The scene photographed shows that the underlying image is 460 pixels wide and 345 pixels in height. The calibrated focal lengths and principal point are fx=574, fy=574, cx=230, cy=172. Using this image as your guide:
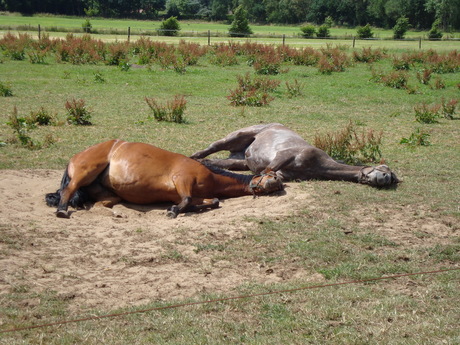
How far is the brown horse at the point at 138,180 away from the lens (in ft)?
24.7

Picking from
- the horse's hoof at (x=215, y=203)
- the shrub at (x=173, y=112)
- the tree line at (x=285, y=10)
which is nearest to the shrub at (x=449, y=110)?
the shrub at (x=173, y=112)

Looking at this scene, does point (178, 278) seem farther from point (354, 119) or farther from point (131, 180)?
point (354, 119)

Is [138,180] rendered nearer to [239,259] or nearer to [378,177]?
[239,259]

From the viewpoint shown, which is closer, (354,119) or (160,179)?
(160,179)

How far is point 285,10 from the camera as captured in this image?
109 meters

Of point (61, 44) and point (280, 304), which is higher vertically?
point (61, 44)

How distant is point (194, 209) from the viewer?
24.7 feet

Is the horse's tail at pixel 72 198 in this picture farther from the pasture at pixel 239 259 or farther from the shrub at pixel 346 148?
the shrub at pixel 346 148

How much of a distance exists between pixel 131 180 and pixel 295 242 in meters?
2.45

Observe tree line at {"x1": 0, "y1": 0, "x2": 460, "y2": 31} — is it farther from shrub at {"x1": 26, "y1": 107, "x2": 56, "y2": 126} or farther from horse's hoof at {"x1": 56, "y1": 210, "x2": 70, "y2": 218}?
horse's hoof at {"x1": 56, "y1": 210, "x2": 70, "y2": 218}

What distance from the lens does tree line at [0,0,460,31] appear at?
88.4 m

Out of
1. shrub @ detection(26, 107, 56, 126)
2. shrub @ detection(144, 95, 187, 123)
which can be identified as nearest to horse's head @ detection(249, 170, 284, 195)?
shrub @ detection(144, 95, 187, 123)

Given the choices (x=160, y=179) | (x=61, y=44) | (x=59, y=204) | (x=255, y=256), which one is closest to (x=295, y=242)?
(x=255, y=256)

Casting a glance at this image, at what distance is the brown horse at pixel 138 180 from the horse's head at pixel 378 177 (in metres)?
1.51
